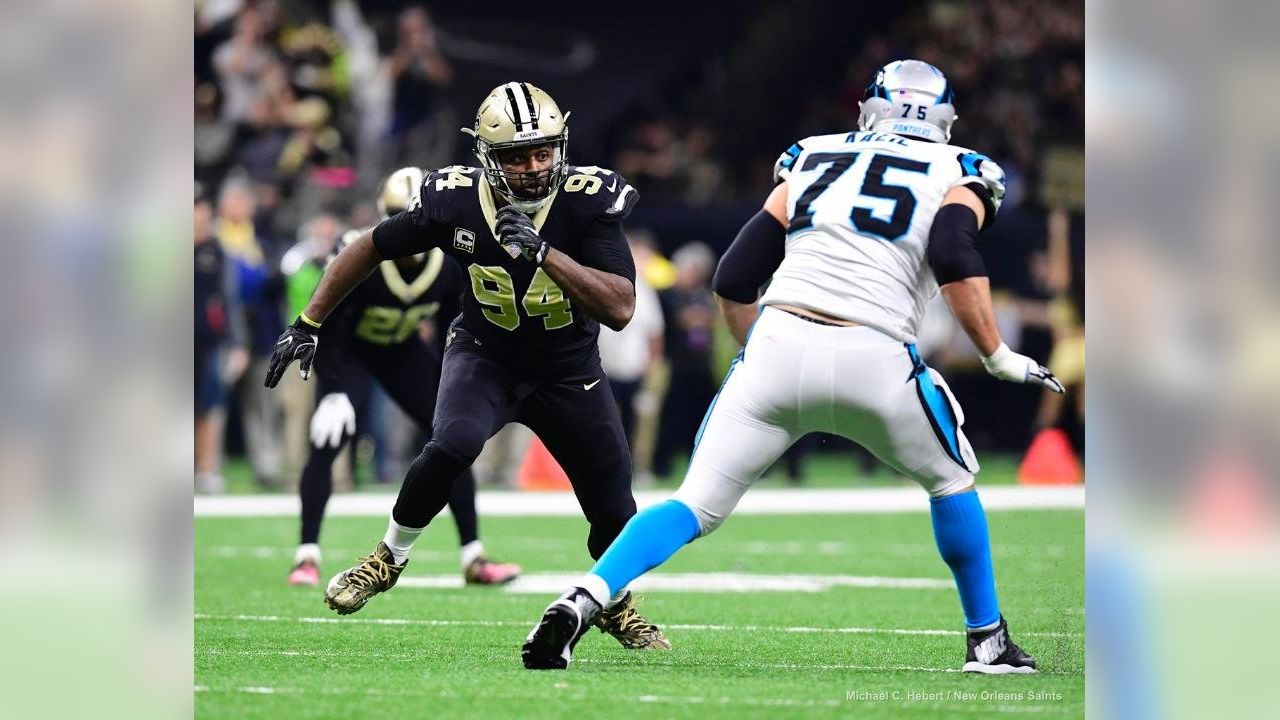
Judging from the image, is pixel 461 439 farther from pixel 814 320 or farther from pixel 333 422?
pixel 333 422

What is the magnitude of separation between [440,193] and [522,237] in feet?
1.74

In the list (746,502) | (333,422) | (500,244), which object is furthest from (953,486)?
(746,502)

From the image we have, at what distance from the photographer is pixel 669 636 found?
6.49m

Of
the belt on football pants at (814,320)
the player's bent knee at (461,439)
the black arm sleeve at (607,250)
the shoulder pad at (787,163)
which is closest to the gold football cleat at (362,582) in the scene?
the player's bent knee at (461,439)

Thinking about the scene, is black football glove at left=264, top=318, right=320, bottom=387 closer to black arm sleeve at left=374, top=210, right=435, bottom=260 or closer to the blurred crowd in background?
black arm sleeve at left=374, top=210, right=435, bottom=260

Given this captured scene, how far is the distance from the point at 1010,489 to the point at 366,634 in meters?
8.16

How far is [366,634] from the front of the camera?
634 centimetres

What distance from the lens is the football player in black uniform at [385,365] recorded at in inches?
322

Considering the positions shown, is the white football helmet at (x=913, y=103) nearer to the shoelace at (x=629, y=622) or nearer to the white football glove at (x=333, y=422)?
the shoelace at (x=629, y=622)

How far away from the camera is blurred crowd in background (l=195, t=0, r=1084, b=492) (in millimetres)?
14148
